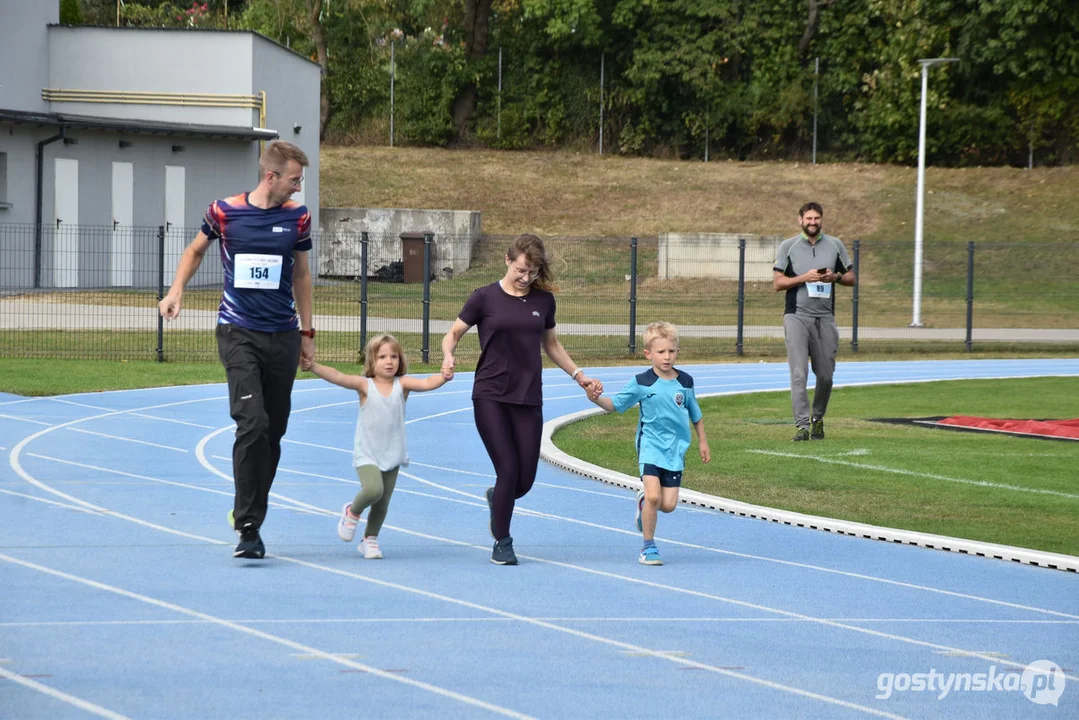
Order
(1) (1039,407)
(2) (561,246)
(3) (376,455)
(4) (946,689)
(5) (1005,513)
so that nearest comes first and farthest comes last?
(4) (946,689)
(3) (376,455)
(5) (1005,513)
(1) (1039,407)
(2) (561,246)

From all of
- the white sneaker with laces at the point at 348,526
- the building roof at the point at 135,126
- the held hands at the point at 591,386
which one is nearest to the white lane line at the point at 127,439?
the white sneaker with laces at the point at 348,526

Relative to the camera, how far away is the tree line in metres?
53.4

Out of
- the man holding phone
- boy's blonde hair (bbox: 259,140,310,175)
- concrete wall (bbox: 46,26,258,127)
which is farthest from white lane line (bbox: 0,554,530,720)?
concrete wall (bbox: 46,26,258,127)

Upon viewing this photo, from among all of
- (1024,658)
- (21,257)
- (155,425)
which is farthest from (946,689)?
(21,257)

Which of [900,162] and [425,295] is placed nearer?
[425,295]

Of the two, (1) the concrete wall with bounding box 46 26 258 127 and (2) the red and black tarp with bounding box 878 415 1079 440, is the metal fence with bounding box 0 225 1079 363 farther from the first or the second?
(2) the red and black tarp with bounding box 878 415 1079 440

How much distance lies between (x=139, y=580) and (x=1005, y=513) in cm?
570

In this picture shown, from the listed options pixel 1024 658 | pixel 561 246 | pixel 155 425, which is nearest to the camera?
pixel 1024 658

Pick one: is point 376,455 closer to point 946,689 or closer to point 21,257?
point 946,689

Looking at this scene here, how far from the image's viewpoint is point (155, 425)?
14.6 meters

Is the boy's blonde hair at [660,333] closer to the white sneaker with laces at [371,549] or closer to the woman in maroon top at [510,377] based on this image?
the woman in maroon top at [510,377]

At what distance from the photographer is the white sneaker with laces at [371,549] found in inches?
317

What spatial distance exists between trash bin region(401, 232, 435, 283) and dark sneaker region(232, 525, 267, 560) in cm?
3097

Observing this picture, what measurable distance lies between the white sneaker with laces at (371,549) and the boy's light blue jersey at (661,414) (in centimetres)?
153
